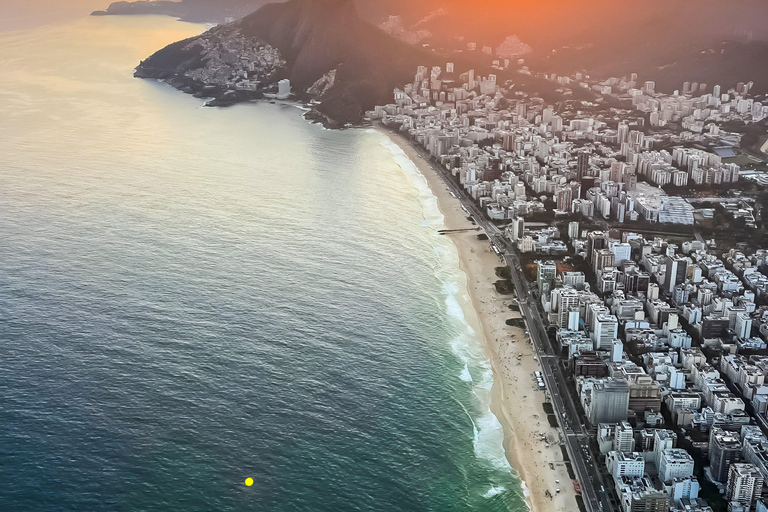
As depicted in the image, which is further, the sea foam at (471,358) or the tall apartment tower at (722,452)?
the sea foam at (471,358)

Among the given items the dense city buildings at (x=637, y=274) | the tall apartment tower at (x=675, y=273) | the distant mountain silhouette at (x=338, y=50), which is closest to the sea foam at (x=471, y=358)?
the dense city buildings at (x=637, y=274)

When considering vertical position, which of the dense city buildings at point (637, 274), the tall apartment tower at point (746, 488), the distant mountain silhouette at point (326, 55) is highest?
the distant mountain silhouette at point (326, 55)

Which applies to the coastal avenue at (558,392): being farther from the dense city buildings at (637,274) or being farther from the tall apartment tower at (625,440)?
the tall apartment tower at (625,440)

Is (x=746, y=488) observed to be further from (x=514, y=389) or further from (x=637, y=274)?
(x=637, y=274)

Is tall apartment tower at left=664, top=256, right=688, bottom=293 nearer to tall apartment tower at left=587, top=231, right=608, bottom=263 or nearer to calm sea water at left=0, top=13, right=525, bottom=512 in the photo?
tall apartment tower at left=587, top=231, right=608, bottom=263

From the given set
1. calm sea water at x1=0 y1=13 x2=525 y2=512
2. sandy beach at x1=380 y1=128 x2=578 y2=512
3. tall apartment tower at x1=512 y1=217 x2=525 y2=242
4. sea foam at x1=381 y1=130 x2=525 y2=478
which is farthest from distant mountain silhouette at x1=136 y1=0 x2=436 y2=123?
sandy beach at x1=380 y1=128 x2=578 y2=512

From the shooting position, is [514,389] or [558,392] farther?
[514,389]

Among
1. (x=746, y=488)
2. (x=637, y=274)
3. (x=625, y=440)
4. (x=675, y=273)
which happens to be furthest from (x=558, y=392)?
(x=675, y=273)
